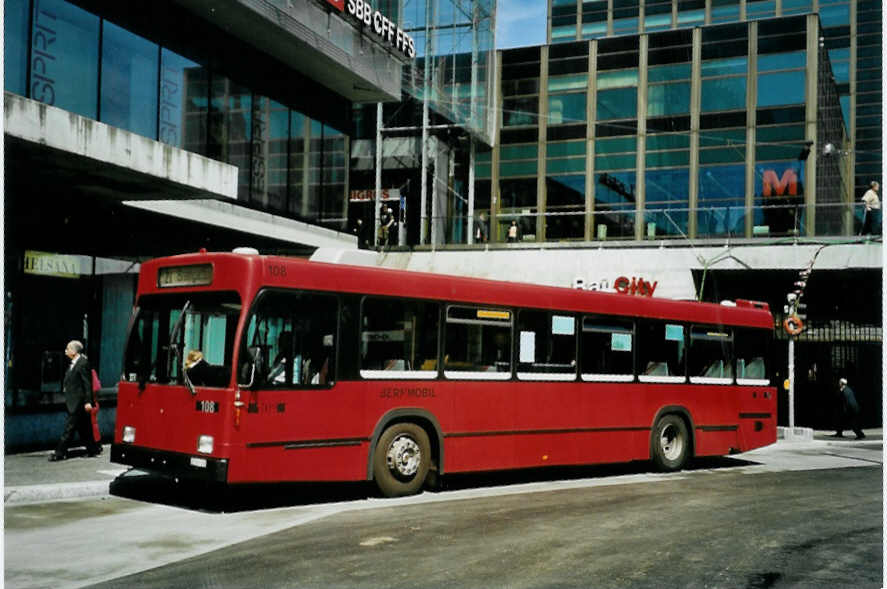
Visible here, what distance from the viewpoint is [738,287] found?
27.8 meters

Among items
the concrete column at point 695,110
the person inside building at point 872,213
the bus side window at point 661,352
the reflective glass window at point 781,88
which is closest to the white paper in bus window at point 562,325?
the bus side window at point 661,352

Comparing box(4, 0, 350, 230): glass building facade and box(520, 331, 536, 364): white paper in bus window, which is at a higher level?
box(4, 0, 350, 230): glass building facade

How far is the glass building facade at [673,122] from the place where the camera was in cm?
4197

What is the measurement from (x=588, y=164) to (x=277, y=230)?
27911 millimetres

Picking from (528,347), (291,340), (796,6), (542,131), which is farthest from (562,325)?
(796,6)

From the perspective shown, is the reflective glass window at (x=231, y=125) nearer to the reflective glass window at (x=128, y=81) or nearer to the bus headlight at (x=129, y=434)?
the reflective glass window at (x=128, y=81)

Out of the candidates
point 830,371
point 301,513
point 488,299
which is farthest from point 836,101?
point 301,513

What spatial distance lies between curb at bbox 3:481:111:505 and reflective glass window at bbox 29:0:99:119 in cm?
625

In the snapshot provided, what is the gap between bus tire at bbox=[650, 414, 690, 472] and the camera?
15.0 metres

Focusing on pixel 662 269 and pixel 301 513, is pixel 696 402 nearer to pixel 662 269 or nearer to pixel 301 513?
pixel 301 513

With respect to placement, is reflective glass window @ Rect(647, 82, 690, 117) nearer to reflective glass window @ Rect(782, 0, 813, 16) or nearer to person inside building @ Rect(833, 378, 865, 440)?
person inside building @ Rect(833, 378, 865, 440)

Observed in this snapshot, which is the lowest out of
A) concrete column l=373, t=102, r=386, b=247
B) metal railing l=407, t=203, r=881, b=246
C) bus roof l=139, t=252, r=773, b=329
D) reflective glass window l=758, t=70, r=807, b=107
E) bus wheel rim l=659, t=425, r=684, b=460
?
bus wheel rim l=659, t=425, r=684, b=460

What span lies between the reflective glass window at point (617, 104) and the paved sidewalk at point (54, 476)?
35803mm

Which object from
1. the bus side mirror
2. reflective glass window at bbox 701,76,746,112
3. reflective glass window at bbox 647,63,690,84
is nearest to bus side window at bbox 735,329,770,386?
the bus side mirror
